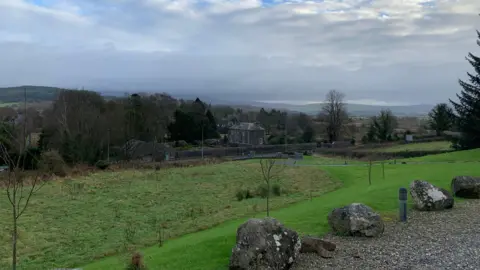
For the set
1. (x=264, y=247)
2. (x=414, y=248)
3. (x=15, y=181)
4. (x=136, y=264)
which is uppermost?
(x=15, y=181)

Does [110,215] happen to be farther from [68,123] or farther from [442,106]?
[442,106]

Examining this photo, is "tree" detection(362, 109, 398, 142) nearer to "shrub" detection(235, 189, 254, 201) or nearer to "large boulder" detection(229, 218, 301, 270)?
"shrub" detection(235, 189, 254, 201)

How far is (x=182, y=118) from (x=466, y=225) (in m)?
60.5

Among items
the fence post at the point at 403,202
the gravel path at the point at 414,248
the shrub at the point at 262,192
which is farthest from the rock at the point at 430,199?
the shrub at the point at 262,192

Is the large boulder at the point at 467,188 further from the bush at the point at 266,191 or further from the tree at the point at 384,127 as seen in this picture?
the tree at the point at 384,127

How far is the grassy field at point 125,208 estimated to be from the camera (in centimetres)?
1311

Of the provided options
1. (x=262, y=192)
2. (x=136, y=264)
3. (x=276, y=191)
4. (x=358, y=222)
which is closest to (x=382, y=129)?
(x=276, y=191)

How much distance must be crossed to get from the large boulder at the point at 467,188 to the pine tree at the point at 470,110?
88.8ft

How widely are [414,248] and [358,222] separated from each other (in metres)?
1.43

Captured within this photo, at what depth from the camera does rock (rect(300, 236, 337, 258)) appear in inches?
337

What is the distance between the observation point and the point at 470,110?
128ft

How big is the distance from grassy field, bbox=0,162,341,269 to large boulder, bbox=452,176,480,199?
6946 mm

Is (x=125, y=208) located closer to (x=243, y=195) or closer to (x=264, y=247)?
(x=243, y=195)

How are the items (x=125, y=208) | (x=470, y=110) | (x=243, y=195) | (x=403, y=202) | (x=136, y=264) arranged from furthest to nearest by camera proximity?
(x=470, y=110) < (x=243, y=195) < (x=125, y=208) < (x=403, y=202) < (x=136, y=264)
